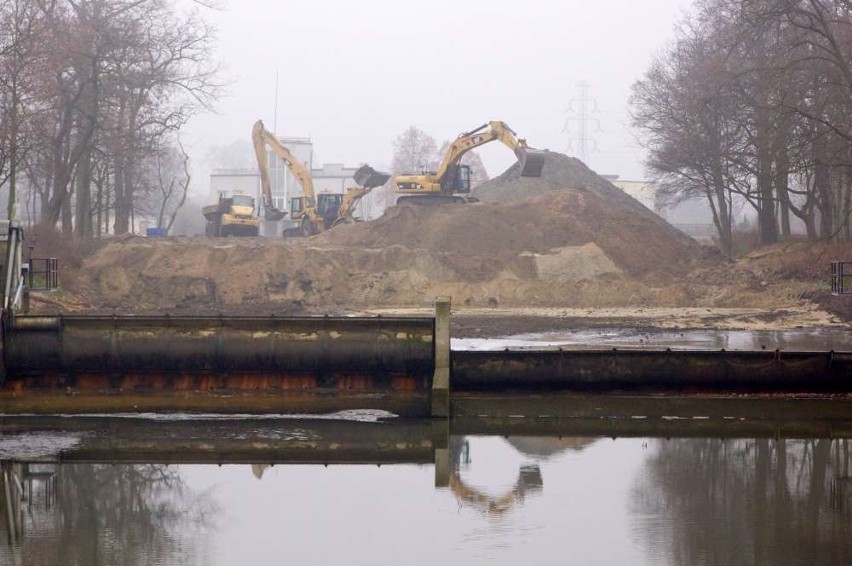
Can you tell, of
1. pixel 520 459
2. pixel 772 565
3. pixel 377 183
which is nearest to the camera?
pixel 772 565

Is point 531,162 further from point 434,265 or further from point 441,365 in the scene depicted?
point 441,365

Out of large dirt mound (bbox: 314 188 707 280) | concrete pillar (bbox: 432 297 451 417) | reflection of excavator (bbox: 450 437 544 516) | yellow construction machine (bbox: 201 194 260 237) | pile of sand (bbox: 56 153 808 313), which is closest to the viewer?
reflection of excavator (bbox: 450 437 544 516)

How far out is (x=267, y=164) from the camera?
62.6m

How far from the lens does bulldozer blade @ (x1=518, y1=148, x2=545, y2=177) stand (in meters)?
49.8

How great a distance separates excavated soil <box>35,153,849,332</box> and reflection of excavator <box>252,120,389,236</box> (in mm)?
6932

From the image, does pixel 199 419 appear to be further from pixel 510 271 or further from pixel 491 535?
pixel 510 271

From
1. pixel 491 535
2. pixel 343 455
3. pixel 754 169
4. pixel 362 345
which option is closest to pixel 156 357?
pixel 362 345

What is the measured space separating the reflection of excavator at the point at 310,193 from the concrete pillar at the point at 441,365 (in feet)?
136

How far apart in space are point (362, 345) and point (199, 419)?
2.80 meters

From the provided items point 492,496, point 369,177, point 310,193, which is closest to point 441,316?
point 492,496

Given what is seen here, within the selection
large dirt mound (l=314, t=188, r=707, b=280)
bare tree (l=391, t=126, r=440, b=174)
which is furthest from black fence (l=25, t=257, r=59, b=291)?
bare tree (l=391, t=126, r=440, b=174)

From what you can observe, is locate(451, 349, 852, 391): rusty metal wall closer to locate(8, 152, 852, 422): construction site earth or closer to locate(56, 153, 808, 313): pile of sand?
locate(8, 152, 852, 422): construction site earth

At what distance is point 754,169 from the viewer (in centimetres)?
5097

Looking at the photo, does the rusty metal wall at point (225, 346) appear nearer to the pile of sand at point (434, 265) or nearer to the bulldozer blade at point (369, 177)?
the pile of sand at point (434, 265)
